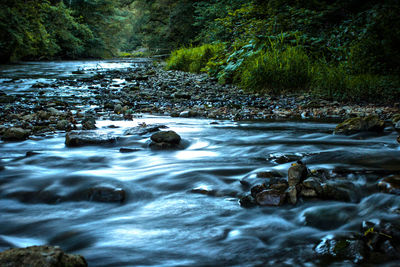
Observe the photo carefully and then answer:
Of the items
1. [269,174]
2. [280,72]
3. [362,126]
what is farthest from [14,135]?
[280,72]

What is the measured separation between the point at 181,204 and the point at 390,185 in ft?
3.94

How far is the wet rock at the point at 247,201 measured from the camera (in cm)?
205

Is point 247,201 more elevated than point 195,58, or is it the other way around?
point 195,58

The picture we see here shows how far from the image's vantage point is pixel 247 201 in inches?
81.8

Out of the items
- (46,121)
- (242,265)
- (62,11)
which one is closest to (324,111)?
(46,121)

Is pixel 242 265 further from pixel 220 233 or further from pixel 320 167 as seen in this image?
pixel 320 167

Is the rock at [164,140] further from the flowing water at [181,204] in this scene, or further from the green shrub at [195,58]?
the green shrub at [195,58]

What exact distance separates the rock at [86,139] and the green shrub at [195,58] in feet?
26.2

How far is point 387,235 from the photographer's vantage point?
151cm

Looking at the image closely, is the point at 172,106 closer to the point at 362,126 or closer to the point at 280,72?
the point at 280,72

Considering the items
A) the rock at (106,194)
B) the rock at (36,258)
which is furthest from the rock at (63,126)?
the rock at (36,258)

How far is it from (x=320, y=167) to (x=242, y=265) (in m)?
1.32

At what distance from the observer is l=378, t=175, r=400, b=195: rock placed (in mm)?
1970

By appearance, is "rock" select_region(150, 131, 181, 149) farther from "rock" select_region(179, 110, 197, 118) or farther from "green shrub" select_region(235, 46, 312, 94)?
"green shrub" select_region(235, 46, 312, 94)
